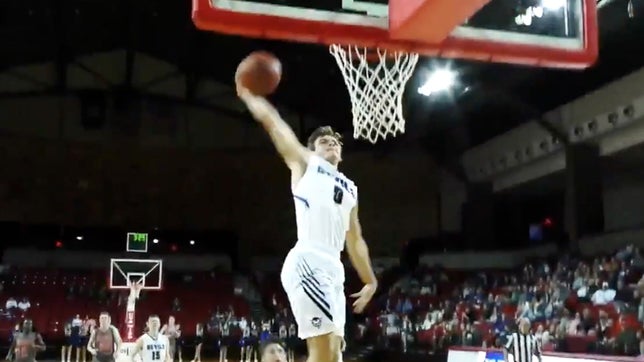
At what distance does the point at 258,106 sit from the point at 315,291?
83 cm

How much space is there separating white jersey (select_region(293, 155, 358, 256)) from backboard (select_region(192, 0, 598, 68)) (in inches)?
69.5

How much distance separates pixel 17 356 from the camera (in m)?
9.84

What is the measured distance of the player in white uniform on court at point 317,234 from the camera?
3162 millimetres

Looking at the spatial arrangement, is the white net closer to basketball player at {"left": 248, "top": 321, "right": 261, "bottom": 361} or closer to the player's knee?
the player's knee

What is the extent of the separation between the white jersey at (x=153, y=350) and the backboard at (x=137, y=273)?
11.3 meters

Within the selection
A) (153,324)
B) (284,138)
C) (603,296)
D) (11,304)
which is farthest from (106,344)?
(11,304)

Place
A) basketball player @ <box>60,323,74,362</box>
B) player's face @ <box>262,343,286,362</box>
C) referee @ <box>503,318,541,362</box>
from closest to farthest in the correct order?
1. player's face @ <box>262,343,286,362</box>
2. referee @ <box>503,318,541,362</box>
3. basketball player @ <box>60,323,74,362</box>

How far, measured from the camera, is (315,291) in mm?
3195

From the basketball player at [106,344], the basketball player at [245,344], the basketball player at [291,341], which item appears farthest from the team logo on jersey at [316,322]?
the basketball player at [245,344]

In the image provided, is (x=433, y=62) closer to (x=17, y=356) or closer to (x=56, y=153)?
(x=17, y=356)

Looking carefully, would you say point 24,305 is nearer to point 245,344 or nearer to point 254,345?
point 245,344

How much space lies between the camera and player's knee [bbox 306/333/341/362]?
316 cm

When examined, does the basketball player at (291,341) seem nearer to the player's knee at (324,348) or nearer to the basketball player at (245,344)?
the basketball player at (245,344)

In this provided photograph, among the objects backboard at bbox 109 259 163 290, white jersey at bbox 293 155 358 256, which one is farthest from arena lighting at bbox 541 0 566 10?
backboard at bbox 109 259 163 290
